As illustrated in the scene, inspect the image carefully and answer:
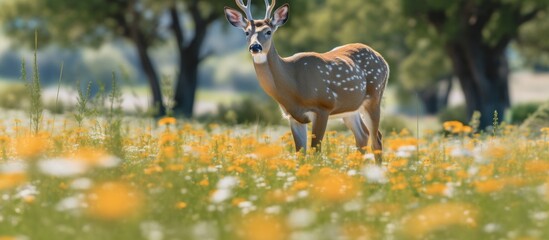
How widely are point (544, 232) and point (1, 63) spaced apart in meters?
138

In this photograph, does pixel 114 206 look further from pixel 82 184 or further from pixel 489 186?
pixel 489 186

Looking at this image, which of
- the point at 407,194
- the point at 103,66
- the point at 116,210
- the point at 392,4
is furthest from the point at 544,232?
the point at 103,66

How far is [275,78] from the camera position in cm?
1050

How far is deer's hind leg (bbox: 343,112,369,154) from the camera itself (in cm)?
1198

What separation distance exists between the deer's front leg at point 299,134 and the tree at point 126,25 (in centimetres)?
2199

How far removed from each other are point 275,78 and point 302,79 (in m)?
0.35

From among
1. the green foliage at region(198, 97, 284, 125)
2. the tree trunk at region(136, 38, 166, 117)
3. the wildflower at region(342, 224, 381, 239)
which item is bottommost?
the wildflower at region(342, 224, 381, 239)

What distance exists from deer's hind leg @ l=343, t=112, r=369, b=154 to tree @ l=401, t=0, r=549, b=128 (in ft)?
57.1

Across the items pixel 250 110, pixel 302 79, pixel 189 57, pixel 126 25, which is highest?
pixel 126 25

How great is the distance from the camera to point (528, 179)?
7207mm

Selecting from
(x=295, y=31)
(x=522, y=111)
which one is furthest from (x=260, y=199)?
(x=295, y=31)

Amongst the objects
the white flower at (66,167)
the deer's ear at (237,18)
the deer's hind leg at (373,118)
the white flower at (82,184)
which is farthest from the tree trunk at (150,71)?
the white flower at (66,167)

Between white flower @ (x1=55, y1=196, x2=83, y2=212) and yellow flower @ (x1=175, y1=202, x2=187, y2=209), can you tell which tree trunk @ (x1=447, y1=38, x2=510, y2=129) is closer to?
yellow flower @ (x1=175, y1=202, x2=187, y2=209)

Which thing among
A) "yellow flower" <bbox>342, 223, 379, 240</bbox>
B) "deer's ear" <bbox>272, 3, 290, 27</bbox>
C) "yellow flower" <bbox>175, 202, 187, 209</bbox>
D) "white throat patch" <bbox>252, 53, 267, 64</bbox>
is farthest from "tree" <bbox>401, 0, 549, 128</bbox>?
"yellow flower" <bbox>342, 223, 379, 240</bbox>
